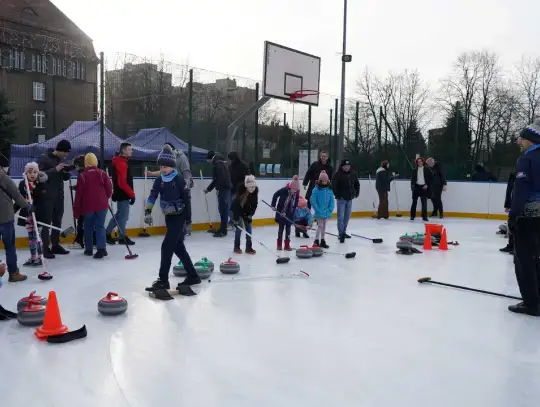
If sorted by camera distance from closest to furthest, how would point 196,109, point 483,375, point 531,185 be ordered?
point 483,375 → point 531,185 → point 196,109

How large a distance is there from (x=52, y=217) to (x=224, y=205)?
11.4ft

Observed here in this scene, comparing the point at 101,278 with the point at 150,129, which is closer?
the point at 101,278

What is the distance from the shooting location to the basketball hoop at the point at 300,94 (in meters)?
12.9

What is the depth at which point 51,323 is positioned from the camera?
13.1 ft

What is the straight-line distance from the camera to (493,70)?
3219 centimetres

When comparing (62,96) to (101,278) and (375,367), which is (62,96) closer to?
(101,278)

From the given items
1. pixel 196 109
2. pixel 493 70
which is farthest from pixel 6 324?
pixel 493 70

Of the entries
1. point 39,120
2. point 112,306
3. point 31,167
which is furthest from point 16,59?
point 112,306

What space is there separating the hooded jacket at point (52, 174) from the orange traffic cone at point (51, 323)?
11.1 ft

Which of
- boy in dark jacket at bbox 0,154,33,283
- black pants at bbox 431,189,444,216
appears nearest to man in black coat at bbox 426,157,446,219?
black pants at bbox 431,189,444,216

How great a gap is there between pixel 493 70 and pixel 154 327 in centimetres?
3298

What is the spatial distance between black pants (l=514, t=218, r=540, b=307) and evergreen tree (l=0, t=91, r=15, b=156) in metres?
8.51

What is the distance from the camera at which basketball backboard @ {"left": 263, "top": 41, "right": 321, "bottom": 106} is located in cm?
1212

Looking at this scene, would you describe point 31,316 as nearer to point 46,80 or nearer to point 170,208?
point 170,208
